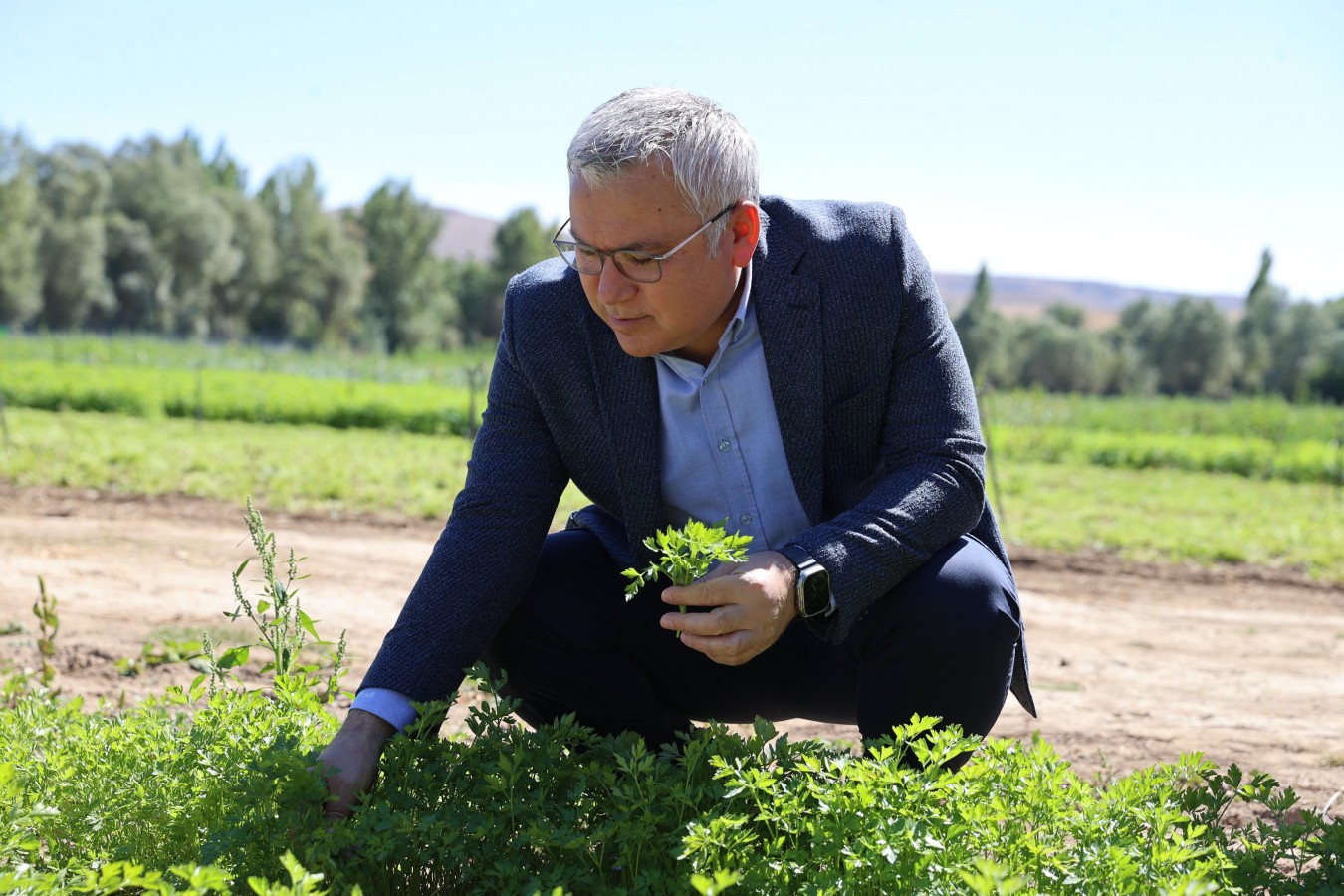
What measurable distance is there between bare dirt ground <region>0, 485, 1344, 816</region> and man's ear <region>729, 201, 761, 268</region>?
1608 millimetres

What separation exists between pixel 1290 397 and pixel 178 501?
168ft

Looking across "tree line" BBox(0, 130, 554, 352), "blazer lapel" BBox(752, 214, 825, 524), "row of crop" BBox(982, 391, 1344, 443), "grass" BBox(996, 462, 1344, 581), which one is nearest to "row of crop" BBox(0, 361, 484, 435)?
"grass" BBox(996, 462, 1344, 581)

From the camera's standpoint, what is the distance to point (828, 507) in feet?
8.38

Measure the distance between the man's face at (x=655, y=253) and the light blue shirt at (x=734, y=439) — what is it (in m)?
0.12

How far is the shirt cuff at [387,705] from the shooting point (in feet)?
6.77

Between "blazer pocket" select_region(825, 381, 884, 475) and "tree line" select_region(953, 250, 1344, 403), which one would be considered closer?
"blazer pocket" select_region(825, 381, 884, 475)

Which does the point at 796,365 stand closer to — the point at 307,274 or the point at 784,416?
the point at 784,416

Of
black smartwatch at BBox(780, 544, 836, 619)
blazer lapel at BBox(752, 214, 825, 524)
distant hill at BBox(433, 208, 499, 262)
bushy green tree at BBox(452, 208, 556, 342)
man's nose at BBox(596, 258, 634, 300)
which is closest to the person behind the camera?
black smartwatch at BBox(780, 544, 836, 619)

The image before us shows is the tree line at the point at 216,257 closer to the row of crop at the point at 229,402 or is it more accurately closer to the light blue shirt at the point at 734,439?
A: the row of crop at the point at 229,402

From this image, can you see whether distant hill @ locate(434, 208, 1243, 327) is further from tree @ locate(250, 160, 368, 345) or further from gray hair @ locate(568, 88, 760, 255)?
gray hair @ locate(568, 88, 760, 255)

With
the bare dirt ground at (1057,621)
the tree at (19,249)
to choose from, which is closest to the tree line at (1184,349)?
the tree at (19,249)

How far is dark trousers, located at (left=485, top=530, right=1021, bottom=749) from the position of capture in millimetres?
2207

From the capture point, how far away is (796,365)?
2420mm

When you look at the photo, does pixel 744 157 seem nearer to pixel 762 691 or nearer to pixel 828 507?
pixel 828 507
